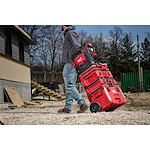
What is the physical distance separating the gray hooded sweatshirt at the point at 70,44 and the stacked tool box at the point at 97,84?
4.1 inches

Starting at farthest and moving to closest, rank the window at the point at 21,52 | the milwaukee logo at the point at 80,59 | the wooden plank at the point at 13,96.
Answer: the window at the point at 21,52, the wooden plank at the point at 13,96, the milwaukee logo at the point at 80,59

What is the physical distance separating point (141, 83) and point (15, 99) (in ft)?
11.4

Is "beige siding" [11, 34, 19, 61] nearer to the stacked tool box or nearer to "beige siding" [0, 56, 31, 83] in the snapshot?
"beige siding" [0, 56, 31, 83]

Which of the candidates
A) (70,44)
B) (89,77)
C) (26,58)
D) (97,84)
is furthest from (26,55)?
(97,84)

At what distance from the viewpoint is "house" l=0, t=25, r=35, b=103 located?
5.76 metres

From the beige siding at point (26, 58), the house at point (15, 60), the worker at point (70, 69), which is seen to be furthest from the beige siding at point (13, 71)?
the worker at point (70, 69)

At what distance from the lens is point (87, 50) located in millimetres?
3047

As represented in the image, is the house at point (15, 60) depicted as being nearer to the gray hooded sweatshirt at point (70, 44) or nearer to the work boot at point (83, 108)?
the gray hooded sweatshirt at point (70, 44)

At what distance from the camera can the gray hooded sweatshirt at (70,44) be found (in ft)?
10.4

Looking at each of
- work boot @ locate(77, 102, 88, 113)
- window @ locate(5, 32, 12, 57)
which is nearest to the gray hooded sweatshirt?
work boot @ locate(77, 102, 88, 113)

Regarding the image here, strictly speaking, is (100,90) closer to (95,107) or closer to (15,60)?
(95,107)

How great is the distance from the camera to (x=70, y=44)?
3.26m

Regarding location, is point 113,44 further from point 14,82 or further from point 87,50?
point 14,82
